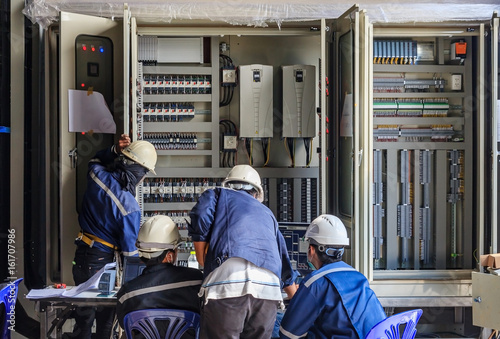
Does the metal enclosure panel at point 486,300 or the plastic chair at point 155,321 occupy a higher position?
the plastic chair at point 155,321

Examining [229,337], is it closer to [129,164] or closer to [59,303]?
[59,303]

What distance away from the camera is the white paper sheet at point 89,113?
12.9 ft

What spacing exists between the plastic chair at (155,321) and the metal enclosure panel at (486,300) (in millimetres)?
2029

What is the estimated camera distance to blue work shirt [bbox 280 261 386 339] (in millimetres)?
2156

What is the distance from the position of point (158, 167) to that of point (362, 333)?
105 inches

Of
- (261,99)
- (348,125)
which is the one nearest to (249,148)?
(261,99)

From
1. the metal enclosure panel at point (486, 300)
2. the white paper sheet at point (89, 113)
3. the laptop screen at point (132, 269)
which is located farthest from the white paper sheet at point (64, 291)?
the metal enclosure panel at point (486, 300)

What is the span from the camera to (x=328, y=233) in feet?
8.18

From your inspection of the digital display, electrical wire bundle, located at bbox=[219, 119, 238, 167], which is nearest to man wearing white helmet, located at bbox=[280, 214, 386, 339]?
electrical wire bundle, located at bbox=[219, 119, 238, 167]

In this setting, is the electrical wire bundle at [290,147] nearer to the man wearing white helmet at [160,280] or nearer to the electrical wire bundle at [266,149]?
the electrical wire bundle at [266,149]

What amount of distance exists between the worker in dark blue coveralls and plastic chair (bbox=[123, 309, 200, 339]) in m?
1.18

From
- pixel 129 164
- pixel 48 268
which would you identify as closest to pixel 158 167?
pixel 129 164

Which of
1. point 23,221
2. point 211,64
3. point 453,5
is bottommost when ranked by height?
point 23,221

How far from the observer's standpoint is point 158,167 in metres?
4.46
